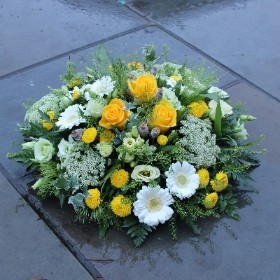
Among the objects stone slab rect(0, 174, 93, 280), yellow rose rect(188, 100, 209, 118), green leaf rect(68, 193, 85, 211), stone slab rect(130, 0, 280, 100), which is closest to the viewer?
stone slab rect(0, 174, 93, 280)

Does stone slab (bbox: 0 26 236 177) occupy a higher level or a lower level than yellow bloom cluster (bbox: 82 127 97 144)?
lower

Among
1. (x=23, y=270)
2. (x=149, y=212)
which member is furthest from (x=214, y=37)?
(x=23, y=270)

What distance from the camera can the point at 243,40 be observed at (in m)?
3.87

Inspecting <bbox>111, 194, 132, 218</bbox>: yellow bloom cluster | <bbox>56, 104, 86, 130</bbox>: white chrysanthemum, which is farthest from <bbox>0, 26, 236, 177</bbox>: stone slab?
<bbox>111, 194, 132, 218</bbox>: yellow bloom cluster

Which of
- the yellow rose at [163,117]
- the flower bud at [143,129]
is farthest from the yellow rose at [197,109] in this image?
the flower bud at [143,129]

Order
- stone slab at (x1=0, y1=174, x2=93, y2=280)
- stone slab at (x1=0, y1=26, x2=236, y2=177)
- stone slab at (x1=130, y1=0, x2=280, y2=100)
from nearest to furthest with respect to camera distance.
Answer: stone slab at (x1=0, y1=174, x2=93, y2=280)
stone slab at (x1=0, y1=26, x2=236, y2=177)
stone slab at (x1=130, y1=0, x2=280, y2=100)

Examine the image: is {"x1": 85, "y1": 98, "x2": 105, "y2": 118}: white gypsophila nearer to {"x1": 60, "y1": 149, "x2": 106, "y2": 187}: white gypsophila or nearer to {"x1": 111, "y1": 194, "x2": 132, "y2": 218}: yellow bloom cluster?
{"x1": 60, "y1": 149, "x2": 106, "y2": 187}: white gypsophila

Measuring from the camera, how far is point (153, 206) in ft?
8.13

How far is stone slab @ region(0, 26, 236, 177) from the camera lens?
9.83 ft

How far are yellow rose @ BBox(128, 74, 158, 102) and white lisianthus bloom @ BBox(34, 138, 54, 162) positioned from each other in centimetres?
49

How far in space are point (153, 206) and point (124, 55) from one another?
4.70 ft

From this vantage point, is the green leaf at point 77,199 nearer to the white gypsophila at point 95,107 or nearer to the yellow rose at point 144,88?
the white gypsophila at point 95,107

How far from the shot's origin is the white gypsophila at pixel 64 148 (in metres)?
2.57

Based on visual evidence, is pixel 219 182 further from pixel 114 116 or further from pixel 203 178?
pixel 114 116
